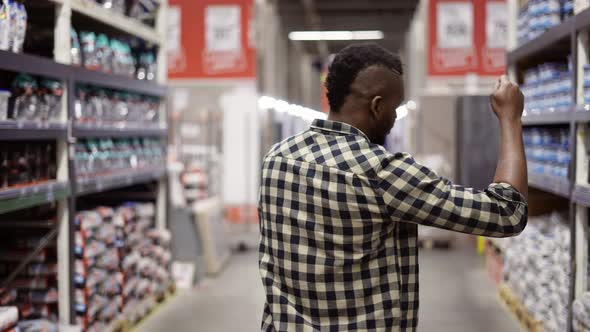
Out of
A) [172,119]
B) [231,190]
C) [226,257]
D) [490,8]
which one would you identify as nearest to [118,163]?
[226,257]

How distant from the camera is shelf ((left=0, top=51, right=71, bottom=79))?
10.3 ft

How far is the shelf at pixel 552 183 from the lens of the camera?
3.69 meters

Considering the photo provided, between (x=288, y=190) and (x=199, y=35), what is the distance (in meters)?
10.5

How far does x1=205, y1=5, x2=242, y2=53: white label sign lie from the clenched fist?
1023cm

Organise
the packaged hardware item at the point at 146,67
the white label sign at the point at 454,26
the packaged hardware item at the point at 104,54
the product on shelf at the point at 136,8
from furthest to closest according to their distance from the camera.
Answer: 1. the white label sign at the point at 454,26
2. the packaged hardware item at the point at 146,67
3. the product on shelf at the point at 136,8
4. the packaged hardware item at the point at 104,54

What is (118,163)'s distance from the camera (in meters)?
4.85

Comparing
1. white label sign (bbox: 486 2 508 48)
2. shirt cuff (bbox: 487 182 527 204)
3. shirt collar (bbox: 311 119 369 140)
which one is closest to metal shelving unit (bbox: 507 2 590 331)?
shirt cuff (bbox: 487 182 527 204)

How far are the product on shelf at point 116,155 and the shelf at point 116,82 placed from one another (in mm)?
402

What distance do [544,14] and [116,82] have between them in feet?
9.65

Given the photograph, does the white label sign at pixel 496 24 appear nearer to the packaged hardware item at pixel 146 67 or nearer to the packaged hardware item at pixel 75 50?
the packaged hardware item at pixel 146 67

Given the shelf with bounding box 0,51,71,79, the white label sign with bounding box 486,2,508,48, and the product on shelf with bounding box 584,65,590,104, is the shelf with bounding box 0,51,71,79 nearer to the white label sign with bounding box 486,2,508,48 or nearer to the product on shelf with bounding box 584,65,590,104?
the product on shelf with bounding box 584,65,590,104

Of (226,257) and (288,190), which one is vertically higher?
(288,190)

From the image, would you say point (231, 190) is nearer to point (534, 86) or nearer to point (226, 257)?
point (226, 257)

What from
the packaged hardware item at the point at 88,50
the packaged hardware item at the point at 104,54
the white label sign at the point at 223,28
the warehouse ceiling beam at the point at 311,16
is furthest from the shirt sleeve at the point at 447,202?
the warehouse ceiling beam at the point at 311,16
